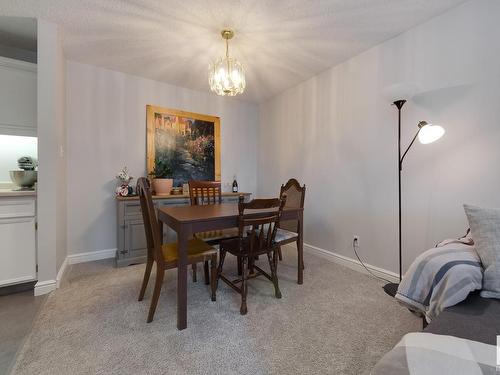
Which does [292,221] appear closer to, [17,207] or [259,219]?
[259,219]

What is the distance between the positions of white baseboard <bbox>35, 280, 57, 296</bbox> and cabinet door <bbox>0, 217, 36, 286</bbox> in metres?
0.12

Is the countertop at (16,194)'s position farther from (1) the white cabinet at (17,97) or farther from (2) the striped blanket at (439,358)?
(2) the striped blanket at (439,358)

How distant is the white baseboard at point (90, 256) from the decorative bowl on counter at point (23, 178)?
0.99m

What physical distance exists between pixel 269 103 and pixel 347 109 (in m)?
1.62

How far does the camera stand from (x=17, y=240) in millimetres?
2047

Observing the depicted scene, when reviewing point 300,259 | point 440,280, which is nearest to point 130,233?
point 300,259

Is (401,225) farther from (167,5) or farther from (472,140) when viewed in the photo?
(167,5)

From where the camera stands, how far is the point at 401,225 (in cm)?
228

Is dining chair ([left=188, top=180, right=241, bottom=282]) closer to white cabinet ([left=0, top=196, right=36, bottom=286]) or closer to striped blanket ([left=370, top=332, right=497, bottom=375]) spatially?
white cabinet ([left=0, top=196, right=36, bottom=286])

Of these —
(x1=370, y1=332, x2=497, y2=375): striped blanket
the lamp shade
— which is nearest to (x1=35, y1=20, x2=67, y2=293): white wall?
(x1=370, y1=332, x2=497, y2=375): striped blanket

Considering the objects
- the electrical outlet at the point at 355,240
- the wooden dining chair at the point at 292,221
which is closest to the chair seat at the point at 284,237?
the wooden dining chair at the point at 292,221

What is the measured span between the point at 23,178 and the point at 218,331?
2.48m

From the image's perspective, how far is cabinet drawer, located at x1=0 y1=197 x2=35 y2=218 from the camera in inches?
78.0

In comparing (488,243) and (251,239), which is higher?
(488,243)
